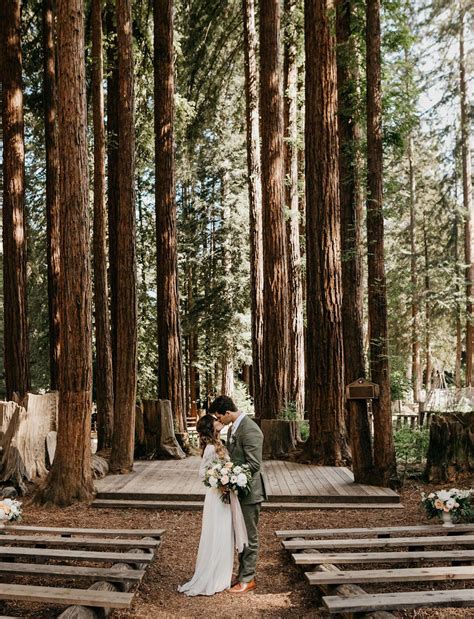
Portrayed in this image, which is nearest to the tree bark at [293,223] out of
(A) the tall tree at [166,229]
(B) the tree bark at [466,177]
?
(A) the tall tree at [166,229]

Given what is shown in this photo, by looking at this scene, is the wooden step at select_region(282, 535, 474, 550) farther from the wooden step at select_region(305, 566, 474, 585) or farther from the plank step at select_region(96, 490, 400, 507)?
the plank step at select_region(96, 490, 400, 507)

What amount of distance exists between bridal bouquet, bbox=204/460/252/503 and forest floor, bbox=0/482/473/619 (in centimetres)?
92

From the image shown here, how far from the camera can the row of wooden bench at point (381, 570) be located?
471cm

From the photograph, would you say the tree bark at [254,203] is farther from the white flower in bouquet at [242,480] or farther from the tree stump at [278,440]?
the white flower in bouquet at [242,480]

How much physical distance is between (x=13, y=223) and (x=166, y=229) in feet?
11.6

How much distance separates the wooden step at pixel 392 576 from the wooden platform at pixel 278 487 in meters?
4.11

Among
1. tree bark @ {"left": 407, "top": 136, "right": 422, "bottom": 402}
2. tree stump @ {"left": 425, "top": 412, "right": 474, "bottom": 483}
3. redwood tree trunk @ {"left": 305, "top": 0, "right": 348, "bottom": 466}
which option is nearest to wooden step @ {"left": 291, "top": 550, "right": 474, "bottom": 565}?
tree stump @ {"left": 425, "top": 412, "right": 474, "bottom": 483}

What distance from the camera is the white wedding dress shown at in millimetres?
6129

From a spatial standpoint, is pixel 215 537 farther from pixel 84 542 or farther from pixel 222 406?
pixel 84 542

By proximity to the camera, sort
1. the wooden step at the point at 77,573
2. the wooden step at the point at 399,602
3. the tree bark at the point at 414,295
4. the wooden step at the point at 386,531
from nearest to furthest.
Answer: the wooden step at the point at 399,602 < the wooden step at the point at 77,573 < the wooden step at the point at 386,531 < the tree bark at the point at 414,295

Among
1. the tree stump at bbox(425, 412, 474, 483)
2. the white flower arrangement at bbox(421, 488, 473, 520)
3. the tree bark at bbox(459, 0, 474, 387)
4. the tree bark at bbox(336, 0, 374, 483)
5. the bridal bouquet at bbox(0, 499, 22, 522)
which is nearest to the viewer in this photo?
the bridal bouquet at bbox(0, 499, 22, 522)

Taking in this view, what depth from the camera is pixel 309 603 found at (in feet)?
19.3

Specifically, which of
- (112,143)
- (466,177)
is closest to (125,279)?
(112,143)

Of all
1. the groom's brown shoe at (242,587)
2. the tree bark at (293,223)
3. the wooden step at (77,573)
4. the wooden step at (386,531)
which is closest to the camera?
the wooden step at (77,573)
